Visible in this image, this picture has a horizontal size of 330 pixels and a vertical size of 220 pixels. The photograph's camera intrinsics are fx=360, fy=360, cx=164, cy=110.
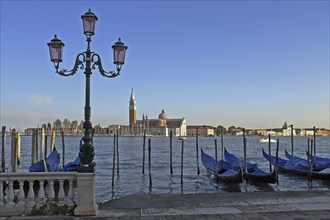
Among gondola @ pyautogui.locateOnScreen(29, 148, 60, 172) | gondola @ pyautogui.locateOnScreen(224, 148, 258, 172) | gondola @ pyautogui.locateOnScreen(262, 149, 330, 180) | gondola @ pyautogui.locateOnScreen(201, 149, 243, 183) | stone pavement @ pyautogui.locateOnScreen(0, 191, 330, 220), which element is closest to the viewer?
stone pavement @ pyautogui.locateOnScreen(0, 191, 330, 220)

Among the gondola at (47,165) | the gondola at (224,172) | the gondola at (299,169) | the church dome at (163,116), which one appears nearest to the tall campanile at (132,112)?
the church dome at (163,116)

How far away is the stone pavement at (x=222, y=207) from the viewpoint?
6.76 metres

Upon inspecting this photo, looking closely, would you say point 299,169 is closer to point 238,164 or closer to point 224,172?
point 238,164

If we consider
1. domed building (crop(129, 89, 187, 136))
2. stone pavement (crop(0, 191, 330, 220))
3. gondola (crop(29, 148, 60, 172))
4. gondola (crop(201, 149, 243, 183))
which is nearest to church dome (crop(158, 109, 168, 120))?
domed building (crop(129, 89, 187, 136))

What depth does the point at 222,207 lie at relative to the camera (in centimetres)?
762

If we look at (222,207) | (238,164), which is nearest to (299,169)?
(238,164)

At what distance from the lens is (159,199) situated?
9188 millimetres

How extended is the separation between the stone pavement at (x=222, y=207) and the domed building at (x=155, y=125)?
150423 millimetres

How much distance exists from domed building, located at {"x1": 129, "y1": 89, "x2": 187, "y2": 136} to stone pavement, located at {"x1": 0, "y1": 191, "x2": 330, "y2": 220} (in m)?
150

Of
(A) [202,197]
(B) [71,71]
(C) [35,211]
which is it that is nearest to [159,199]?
(A) [202,197]

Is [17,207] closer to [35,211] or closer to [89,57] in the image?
[35,211]

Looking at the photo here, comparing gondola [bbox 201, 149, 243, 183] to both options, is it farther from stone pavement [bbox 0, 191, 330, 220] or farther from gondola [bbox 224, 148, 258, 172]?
stone pavement [bbox 0, 191, 330, 220]

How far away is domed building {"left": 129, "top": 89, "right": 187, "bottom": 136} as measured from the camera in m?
162

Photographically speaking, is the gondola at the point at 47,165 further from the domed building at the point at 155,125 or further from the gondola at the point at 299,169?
the domed building at the point at 155,125
